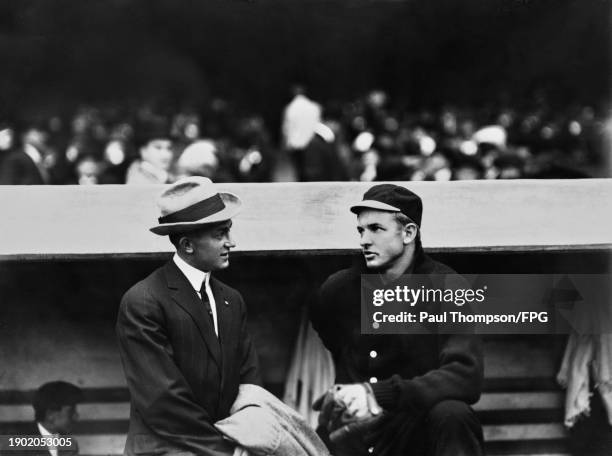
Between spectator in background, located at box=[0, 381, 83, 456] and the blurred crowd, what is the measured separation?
1.17 meters

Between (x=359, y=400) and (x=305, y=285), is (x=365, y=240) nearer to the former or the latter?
(x=305, y=285)

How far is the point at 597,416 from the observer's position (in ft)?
14.3

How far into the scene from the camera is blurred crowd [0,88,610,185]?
543cm

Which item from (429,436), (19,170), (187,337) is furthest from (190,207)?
(19,170)

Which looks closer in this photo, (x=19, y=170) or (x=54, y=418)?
(x=54, y=418)

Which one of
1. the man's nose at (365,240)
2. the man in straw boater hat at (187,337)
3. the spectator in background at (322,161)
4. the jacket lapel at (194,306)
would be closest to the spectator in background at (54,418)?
the man in straw boater hat at (187,337)

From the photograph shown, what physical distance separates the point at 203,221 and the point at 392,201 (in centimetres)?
73

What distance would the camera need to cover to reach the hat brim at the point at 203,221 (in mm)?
3957

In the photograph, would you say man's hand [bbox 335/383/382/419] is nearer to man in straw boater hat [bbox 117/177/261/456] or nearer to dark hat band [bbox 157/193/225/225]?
man in straw boater hat [bbox 117/177/261/456]

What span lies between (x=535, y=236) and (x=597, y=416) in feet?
2.69

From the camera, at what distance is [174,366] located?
12.6 ft

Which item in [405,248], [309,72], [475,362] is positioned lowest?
[475,362]

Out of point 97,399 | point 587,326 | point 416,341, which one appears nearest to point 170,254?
point 97,399

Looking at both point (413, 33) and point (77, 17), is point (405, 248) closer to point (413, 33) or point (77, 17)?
point (413, 33)
